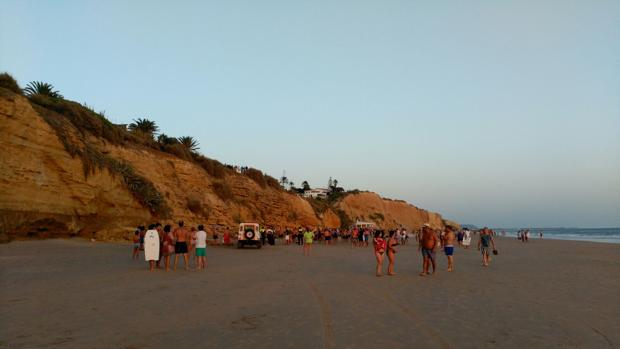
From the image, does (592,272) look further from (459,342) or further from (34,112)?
(34,112)

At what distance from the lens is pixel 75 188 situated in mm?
22688

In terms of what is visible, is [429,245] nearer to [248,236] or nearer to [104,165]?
[248,236]

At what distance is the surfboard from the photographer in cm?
1419

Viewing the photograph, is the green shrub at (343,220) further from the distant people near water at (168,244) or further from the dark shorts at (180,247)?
the distant people near water at (168,244)

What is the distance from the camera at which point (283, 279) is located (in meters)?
13.2

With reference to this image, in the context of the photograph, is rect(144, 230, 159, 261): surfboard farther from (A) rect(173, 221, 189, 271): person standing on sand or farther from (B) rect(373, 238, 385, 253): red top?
(B) rect(373, 238, 385, 253): red top

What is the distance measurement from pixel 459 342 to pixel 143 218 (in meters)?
24.6

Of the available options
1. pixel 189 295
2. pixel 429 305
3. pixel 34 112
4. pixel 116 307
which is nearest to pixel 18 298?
pixel 116 307

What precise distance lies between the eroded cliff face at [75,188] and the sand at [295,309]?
578 centimetres

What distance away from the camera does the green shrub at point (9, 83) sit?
22.1 meters

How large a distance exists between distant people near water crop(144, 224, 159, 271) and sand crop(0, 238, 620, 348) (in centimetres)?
56

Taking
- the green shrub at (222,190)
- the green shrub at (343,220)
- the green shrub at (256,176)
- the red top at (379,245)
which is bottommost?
the red top at (379,245)

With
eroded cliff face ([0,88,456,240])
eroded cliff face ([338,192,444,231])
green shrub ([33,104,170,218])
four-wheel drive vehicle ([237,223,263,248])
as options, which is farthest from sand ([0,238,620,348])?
eroded cliff face ([338,192,444,231])

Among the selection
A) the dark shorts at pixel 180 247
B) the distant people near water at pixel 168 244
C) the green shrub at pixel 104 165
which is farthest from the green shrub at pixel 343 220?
the distant people near water at pixel 168 244
